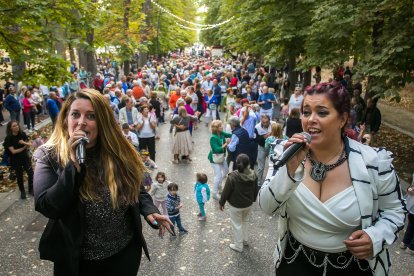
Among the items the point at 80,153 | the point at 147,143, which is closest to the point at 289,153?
the point at 80,153

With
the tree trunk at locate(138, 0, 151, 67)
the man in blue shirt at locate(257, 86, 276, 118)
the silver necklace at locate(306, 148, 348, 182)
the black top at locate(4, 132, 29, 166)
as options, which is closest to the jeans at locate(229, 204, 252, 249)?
the silver necklace at locate(306, 148, 348, 182)

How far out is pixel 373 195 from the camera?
7.64 feet

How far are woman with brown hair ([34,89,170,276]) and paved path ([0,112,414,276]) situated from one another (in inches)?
131

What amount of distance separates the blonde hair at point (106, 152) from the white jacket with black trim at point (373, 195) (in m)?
0.99

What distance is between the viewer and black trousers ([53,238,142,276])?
248 centimetres

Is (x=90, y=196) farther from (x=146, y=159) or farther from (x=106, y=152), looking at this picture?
(x=146, y=159)

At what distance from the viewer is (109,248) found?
8.22 ft

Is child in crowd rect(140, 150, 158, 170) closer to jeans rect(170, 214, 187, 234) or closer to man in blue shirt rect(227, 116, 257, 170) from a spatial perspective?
man in blue shirt rect(227, 116, 257, 170)

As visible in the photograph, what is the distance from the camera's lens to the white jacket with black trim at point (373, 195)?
2.24 metres

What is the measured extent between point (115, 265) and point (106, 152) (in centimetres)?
80

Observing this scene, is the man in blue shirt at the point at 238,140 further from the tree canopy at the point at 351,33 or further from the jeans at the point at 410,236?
the tree canopy at the point at 351,33

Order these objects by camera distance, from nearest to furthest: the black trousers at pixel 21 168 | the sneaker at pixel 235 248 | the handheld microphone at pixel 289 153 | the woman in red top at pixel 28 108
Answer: the handheld microphone at pixel 289 153 < the sneaker at pixel 235 248 < the black trousers at pixel 21 168 < the woman in red top at pixel 28 108

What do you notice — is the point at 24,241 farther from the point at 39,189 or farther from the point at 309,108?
the point at 309,108

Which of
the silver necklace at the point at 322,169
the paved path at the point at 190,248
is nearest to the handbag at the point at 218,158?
the paved path at the point at 190,248
